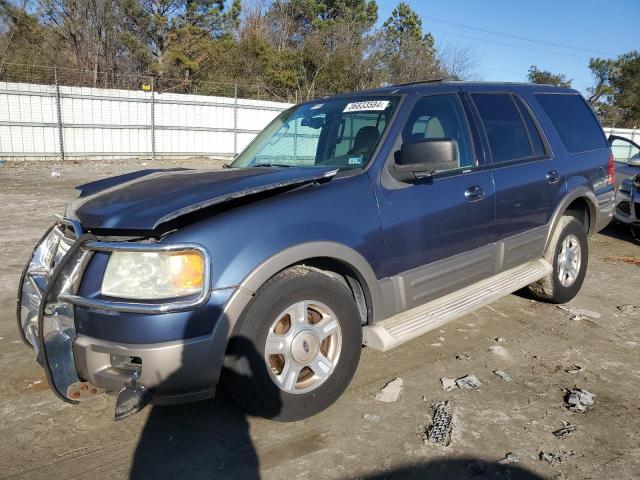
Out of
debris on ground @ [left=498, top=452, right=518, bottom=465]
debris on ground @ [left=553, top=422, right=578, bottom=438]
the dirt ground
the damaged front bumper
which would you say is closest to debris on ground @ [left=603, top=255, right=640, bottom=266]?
the dirt ground

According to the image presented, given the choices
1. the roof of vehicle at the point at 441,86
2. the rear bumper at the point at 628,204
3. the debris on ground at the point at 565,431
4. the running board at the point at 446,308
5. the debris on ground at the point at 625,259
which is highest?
the roof of vehicle at the point at 441,86

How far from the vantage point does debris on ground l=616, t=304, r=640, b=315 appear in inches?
189

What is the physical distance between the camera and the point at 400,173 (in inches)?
128

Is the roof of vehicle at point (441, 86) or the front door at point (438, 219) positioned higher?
the roof of vehicle at point (441, 86)

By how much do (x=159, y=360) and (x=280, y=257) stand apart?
2.45ft

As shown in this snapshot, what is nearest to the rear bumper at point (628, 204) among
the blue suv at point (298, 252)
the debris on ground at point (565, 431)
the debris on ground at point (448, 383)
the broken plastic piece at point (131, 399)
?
the blue suv at point (298, 252)

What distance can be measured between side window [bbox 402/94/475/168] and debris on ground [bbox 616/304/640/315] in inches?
91.3

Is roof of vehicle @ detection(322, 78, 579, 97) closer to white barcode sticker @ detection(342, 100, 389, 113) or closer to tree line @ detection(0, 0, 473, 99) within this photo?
white barcode sticker @ detection(342, 100, 389, 113)

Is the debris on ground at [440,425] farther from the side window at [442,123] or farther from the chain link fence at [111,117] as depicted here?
the chain link fence at [111,117]

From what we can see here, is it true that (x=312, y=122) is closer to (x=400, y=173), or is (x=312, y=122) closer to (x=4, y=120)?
(x=400, y=173)

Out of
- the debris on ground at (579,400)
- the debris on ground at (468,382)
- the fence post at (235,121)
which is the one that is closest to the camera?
the debris on ground at (579,400)

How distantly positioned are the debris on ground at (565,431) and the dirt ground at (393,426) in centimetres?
2

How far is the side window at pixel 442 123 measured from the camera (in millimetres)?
3545

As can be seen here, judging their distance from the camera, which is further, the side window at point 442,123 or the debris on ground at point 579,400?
the side window at point 442,123
